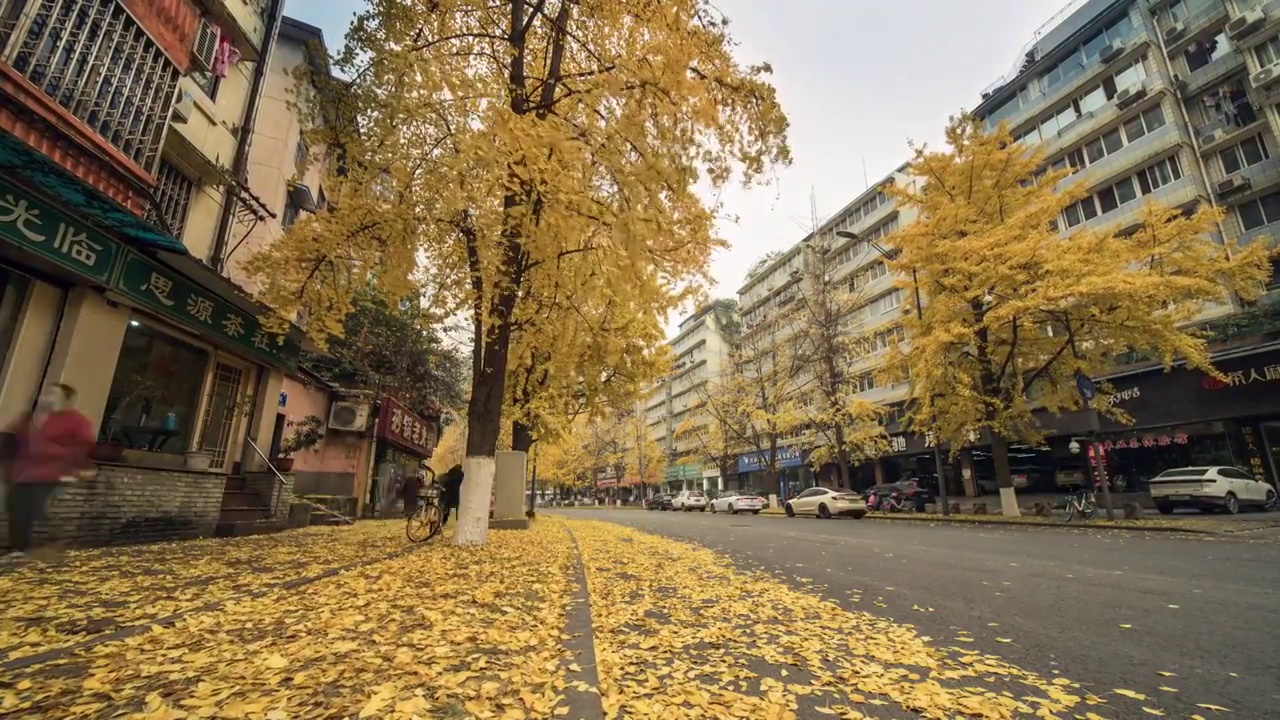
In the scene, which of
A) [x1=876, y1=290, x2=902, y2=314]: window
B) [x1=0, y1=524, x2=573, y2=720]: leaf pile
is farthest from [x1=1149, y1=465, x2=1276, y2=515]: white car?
[x1=0, y1=524, x2=573, y2=720]: leaf pile

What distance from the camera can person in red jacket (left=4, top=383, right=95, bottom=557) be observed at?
443 cm

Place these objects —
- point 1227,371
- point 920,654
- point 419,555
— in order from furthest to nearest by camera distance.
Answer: point 1227,371 < point 419,555 < point 920,654

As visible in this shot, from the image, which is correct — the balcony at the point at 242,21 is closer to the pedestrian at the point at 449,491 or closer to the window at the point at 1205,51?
the pedestrian at the point at 449,491

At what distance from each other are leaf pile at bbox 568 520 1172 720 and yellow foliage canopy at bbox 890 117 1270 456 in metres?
13.9

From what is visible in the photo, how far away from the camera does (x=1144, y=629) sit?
14.8 feet

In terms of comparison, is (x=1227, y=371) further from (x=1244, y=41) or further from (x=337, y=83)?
(x=337, y=83)

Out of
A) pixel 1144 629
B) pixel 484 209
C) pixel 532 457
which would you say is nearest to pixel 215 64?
pixel 484 209

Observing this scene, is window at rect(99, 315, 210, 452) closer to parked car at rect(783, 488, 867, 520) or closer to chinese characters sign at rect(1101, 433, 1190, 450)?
parked car at rect(783, 488, 867, 520)

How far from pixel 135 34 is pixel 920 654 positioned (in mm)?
12376

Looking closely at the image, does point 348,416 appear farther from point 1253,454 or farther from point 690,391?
point 690,391

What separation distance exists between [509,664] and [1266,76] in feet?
107

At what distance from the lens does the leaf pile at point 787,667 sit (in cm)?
296

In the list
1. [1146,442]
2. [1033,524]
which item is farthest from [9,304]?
[1146,442]

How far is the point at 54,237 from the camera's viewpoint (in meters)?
6.41
